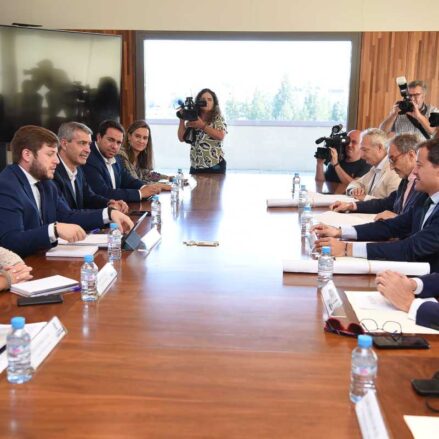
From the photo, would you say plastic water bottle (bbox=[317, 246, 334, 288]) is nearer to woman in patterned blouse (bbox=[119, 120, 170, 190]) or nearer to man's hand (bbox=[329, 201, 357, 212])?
man's hand (bbox=[329, 201, 357, 212])

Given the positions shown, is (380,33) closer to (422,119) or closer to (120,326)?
(422,119)

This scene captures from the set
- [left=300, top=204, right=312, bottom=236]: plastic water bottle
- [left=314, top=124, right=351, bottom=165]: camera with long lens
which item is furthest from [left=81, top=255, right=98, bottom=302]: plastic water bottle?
[left=314, top=124, right=351, bottom=165]: camera with long lens

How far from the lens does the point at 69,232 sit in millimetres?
2707

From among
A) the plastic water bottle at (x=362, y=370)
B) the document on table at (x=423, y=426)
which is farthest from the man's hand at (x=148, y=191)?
the document on table at (x=423, y=426)

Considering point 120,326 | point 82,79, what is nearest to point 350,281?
point 120,326

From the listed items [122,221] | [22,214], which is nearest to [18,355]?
[22,214]

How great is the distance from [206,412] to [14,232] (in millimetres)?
1672

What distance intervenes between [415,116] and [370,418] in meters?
4.71

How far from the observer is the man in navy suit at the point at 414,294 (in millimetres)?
1849

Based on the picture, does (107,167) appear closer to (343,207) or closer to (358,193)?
(343,207)

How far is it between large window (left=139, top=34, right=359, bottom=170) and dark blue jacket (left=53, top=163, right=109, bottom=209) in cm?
311

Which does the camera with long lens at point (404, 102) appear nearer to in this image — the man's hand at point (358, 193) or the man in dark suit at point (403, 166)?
the man's hand at point (358, 193)

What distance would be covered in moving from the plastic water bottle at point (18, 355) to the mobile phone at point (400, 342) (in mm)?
938

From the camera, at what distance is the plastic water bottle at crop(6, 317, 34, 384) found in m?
1.47
